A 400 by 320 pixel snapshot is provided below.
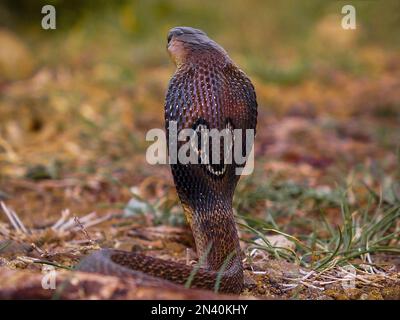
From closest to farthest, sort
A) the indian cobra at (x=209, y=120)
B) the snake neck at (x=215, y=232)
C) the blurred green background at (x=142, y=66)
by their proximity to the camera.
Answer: the indian cobra at (x=209, y=120) < the snake neck at (x=215, y=232) < the blurred green background at (x=142, y=66)

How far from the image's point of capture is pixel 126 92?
8.64m

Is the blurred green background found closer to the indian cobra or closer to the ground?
the ground

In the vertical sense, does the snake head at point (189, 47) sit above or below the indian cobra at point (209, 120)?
above

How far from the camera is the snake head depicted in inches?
125

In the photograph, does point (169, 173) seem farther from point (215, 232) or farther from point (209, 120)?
point (209, 120)

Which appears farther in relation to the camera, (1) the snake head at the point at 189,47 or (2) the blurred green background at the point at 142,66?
(2) the blurred green background at the point at 142,66

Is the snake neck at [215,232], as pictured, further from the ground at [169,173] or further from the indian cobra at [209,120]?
the ground at [169,173]

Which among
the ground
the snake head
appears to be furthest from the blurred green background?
the snake head

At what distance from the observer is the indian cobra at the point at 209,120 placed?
3000 millimetres

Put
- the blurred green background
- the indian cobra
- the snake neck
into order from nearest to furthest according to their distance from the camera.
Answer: the indian cobra
the snake neck
the blurred green background

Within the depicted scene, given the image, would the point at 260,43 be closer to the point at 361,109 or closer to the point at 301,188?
the point at 361,109

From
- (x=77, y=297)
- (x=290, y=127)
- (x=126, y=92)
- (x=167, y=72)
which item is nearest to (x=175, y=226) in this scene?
(x=77, y=297)

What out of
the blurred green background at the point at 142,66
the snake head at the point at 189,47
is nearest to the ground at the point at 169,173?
the blurred green background at the point at 142,66

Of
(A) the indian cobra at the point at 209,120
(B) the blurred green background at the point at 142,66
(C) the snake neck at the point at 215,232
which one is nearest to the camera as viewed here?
(A) the indian cobra at the point at 209,120
